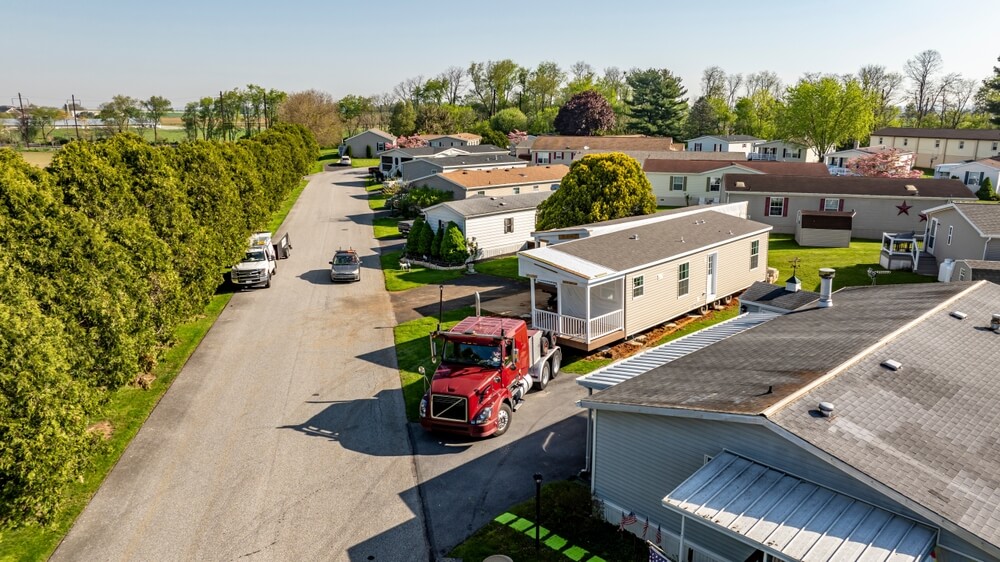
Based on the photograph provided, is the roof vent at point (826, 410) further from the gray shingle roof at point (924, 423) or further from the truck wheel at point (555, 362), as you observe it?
the truck wheel at point (555, 362)

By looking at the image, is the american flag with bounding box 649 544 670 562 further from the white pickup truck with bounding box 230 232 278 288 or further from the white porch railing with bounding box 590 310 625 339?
the white pickup truck with bounding box 230 232 278 288

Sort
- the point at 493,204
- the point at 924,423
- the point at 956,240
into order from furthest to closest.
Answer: the point at 493,204 < the point at 956,240 < the point at 924,423

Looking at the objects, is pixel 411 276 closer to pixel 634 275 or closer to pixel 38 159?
pixel 634 275

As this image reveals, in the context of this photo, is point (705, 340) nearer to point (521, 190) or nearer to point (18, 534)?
point (18, 534)

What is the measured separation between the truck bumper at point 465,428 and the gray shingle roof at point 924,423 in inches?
301

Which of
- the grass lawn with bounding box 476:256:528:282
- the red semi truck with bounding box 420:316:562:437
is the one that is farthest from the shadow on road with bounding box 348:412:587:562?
the grass lawn with bounding box 476:256:528:282

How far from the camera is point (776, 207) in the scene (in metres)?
42.2

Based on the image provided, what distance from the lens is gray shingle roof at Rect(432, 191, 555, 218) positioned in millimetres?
35906

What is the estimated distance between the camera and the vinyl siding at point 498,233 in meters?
35.8

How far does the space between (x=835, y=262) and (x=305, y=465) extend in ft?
98.5

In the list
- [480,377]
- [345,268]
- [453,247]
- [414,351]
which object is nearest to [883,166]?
[453,247]

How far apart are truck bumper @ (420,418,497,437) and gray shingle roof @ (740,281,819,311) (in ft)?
34.3

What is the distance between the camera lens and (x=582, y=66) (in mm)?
145750

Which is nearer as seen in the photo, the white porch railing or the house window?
the white porch railing
